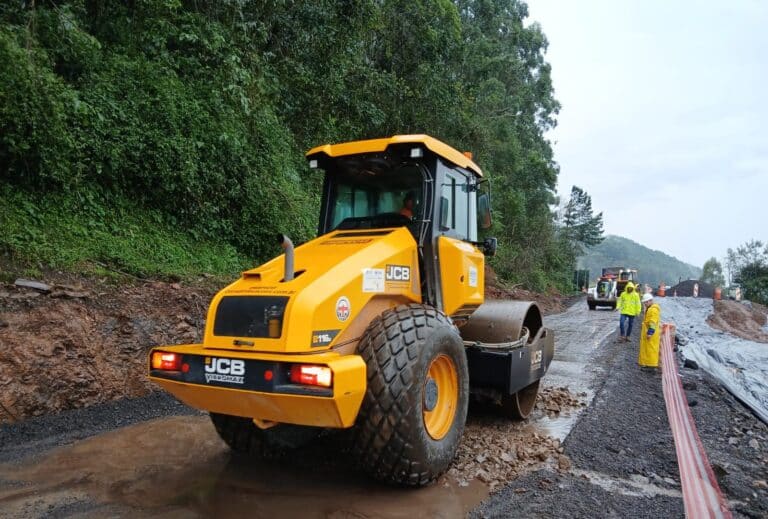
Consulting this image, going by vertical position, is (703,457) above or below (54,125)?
below

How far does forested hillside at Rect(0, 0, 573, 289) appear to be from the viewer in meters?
6.52

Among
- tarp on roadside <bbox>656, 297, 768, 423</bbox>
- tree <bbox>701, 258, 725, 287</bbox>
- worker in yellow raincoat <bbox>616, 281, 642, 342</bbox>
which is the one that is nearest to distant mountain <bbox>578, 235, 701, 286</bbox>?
tree <bbox>701, 258, 725, 287</bbox>

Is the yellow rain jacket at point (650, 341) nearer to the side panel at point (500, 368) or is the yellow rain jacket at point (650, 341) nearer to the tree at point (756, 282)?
the side panel at point (500, 368)

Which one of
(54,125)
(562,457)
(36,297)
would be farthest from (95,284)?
(562,457)

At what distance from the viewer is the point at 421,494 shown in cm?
356

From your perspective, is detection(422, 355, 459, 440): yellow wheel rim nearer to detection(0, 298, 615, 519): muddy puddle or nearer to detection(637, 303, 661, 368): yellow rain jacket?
detection(0, 298, 615, 519): muddy puddle

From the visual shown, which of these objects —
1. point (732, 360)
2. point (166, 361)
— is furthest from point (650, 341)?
point (166, 361)

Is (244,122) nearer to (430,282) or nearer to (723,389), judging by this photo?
(430,282)

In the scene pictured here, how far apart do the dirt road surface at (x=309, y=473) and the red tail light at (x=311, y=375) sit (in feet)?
2.18

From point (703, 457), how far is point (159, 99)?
8526 mm

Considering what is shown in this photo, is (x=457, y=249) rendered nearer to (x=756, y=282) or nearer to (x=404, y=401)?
(x=404, y=401)

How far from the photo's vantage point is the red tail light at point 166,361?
345 cm

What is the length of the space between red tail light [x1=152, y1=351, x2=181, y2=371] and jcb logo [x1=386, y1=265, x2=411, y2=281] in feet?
5.02

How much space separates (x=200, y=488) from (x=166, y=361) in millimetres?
908
